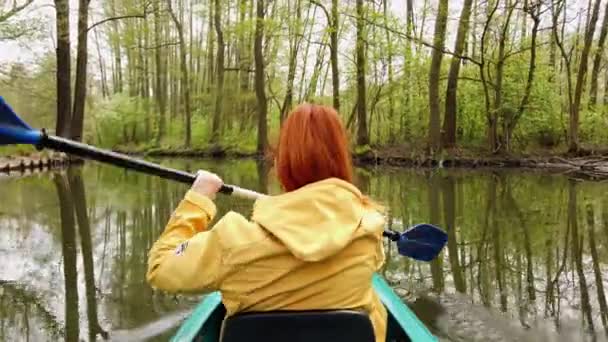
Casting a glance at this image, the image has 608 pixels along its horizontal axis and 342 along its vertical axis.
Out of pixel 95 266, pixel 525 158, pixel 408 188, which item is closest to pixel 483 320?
pixel 95 266

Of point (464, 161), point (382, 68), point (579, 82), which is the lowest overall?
point (464, 161)

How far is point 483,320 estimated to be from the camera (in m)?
3.74

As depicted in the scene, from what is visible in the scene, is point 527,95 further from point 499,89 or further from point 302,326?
point 302,326

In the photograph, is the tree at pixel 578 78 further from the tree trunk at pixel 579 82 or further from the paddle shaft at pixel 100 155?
the paddle shaft at pixel 100 155

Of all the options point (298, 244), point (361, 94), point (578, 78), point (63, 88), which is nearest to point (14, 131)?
point (298, 244)

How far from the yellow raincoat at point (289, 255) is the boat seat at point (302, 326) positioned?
3 cm

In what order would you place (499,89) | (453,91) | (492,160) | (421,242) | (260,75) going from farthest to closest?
(260,75)
(453,91)
(492,160)
(499,89)
(421,242)

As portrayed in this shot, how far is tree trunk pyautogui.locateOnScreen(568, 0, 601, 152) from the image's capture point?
15.0m

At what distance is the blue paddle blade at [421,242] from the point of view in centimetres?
274

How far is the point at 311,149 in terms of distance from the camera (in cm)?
151

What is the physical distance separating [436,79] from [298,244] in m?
16.0

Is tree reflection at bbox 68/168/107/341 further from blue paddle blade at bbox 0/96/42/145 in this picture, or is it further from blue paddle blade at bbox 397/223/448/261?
blue paddle blade at bbox 397/223/448/261

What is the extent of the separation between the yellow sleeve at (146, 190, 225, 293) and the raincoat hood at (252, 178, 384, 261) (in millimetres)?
143

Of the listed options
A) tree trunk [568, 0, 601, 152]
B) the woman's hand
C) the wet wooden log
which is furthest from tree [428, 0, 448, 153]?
the woman's hand
